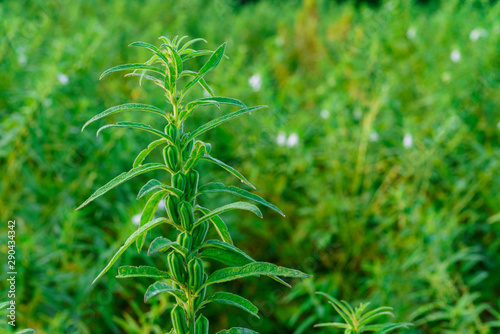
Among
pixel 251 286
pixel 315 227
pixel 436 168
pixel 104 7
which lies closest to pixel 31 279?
pixel 251 286

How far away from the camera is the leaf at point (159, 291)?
0.46 metres

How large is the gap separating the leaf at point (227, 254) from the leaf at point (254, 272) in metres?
0.02

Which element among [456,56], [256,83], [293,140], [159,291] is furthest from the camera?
[456,56]

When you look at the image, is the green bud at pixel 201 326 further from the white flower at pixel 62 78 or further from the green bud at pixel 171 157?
the white flower at pixel 62 78

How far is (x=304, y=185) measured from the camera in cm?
216

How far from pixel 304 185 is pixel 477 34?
154 cm

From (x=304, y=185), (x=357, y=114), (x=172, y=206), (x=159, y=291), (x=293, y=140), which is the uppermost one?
(x=357, y=114)

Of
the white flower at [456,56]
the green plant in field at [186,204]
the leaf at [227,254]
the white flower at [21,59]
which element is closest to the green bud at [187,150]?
the green plant in field at [186,204]

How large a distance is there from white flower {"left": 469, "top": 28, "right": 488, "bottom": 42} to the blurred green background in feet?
0.06

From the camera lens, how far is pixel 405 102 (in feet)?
9.54

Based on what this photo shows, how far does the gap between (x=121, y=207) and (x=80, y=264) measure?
0.23m

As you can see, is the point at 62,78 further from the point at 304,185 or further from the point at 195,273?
the point at 195,273

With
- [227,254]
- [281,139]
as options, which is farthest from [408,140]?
[227,254]

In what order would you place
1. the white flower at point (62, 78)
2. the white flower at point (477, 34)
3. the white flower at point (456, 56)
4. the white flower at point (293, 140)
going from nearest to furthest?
the white flower at point (62, 78) < the white flower at point (293, 140) < the white flower at point (456, 56) < the white flower at point (477, 34)
